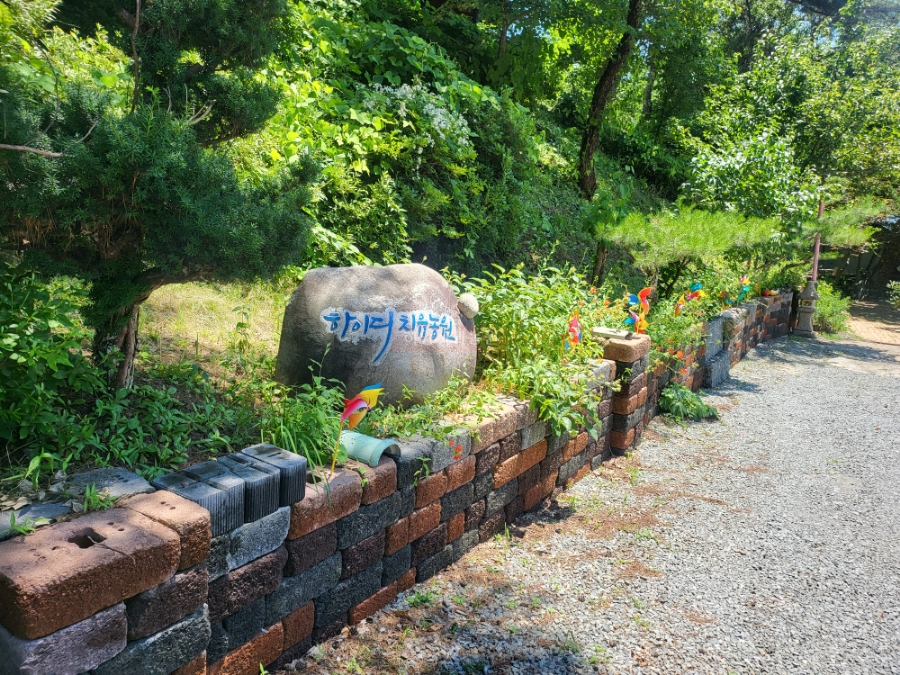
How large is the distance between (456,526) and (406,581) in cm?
41

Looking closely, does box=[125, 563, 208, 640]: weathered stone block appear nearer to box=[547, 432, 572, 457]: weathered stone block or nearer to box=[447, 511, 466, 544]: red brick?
box=[447, 511, 466, 544]: red brick

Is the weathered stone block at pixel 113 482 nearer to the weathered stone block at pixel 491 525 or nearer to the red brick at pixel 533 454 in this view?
the weathered stone block at pixel 491 525

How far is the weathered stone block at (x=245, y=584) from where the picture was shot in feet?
7.29

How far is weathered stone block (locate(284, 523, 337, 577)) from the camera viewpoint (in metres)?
2.48

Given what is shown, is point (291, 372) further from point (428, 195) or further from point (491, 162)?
point (491, 162)

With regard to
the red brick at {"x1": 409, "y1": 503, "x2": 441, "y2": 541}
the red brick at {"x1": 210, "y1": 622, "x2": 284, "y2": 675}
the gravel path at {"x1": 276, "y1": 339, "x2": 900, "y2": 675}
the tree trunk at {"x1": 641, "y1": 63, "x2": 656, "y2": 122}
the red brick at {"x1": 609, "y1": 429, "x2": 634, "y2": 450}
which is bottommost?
the gravel path at {"x1": 276, "y1": 339, "x2": 900, "y2": 675}

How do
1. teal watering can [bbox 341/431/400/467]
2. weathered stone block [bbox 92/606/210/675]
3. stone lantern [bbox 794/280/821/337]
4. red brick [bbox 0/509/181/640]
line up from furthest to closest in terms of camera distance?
stone lantern [bbox 794/280/821/337]
teal watering can [bbox 341/431/400/467]
weathered stone block [bbox 92/606/210/675]
red brick [bbox 0/509/181/640]

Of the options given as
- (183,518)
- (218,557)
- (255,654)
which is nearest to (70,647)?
(183,518)

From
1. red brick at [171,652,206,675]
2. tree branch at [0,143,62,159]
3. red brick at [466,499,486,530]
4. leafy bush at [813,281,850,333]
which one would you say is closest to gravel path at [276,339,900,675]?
red brick at [466,499,486,530]

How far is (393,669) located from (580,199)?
7.19m

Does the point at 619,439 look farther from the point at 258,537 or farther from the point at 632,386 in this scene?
the point at 258,537

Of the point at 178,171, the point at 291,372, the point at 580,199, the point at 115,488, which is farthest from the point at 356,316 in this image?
the point at 580,199

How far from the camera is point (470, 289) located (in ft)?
15.3

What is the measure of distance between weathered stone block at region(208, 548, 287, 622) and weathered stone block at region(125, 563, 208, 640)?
0.14m
